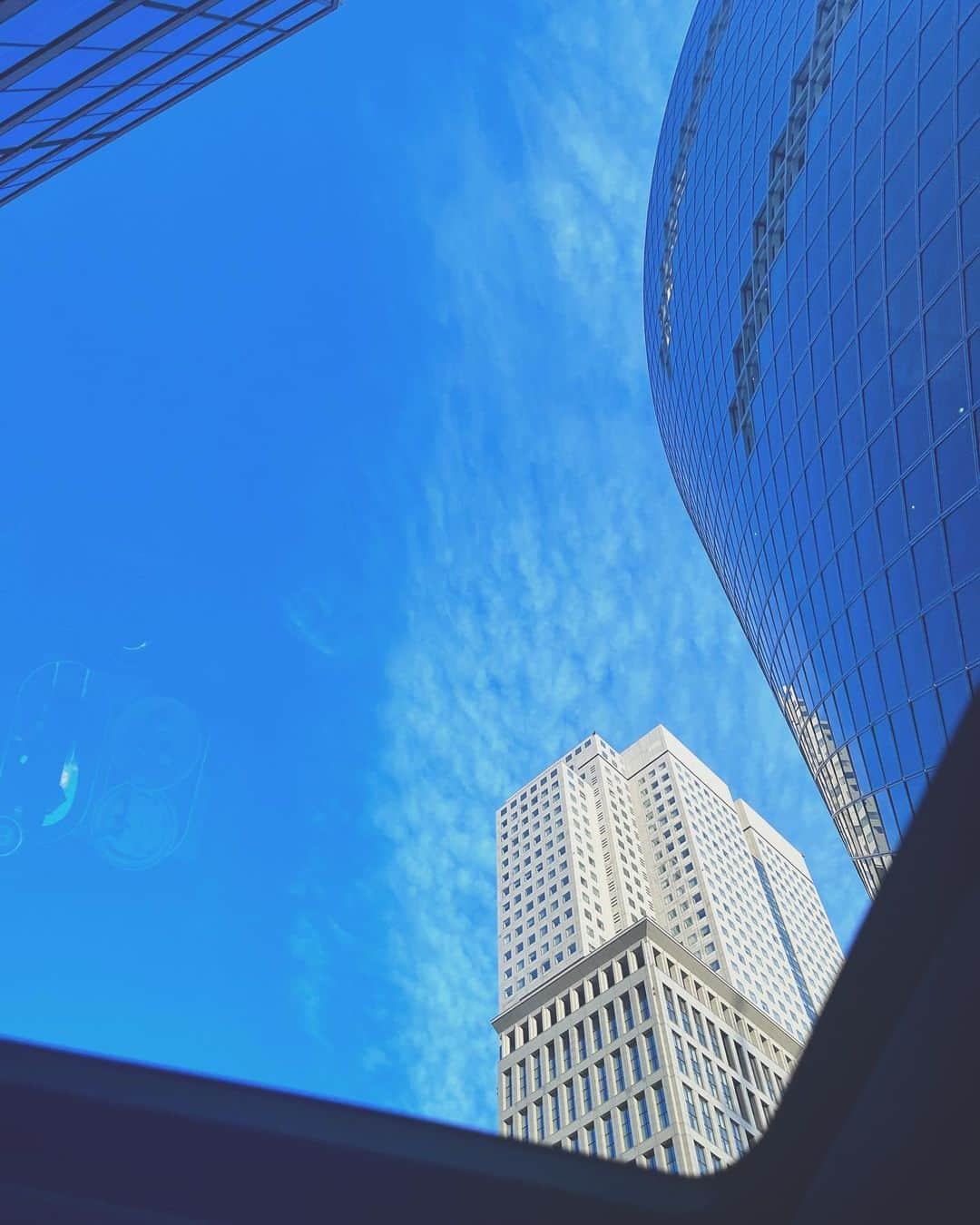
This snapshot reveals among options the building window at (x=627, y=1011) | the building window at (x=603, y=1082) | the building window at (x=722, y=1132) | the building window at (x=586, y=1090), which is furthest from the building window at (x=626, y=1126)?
the building window at (x=722, y=1132)

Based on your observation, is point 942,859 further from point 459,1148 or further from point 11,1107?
point 11,1107

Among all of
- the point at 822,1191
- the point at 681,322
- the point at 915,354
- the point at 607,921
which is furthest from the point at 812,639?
the point at 607,921

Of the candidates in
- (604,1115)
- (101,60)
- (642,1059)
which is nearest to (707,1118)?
(642,1059)

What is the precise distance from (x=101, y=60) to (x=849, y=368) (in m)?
24.6

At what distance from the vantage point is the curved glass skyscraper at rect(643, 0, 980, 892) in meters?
24.6

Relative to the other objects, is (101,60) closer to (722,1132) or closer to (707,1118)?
(707,1118)

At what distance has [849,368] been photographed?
3070cm

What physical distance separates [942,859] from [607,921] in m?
116

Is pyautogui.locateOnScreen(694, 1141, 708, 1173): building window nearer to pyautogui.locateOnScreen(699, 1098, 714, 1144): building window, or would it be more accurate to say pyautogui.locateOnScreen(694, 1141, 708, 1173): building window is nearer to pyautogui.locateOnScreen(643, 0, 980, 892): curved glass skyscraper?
pyautogui.locateOnScreen(699, 1098, 714, 1144): building window

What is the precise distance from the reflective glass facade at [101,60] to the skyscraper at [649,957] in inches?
2393

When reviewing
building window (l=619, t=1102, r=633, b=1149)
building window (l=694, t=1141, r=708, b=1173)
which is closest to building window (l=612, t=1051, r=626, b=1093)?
building window (l=619, t=1102, r=633, b=1149)

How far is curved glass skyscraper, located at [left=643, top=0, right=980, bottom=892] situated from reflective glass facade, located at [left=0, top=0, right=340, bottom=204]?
791 inches

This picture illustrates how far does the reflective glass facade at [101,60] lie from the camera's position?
1789 cm

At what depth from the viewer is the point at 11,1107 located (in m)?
3.38
